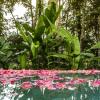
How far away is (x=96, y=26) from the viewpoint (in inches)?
626

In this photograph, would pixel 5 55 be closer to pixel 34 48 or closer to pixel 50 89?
pixel 34 48

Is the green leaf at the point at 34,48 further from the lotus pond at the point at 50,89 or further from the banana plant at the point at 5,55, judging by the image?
the lotus pond at the point at 50,89

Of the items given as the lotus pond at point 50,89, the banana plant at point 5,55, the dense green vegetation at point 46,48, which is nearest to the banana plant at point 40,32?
the dense green vegetation at point 46,48

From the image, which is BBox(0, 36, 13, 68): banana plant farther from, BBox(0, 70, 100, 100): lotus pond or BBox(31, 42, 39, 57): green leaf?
BBox(0, 70, 100, 100): lotus pond

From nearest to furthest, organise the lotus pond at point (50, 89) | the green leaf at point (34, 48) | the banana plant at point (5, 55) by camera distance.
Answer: the lotus pond at point (50, 89)
the green leaf at point (34, 48)
the banana plant at point (5, 55)

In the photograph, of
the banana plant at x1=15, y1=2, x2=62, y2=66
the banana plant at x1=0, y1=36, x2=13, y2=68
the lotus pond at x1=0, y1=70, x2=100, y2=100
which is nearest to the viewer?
the lotus pond at x1=0, y1=70, x2=100, y2=100

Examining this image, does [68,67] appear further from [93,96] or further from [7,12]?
[7,12]

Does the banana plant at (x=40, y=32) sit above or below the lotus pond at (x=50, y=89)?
above

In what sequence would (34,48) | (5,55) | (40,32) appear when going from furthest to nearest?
(5,55), (40,32), (34,48)

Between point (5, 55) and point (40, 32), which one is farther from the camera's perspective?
point (5, 55)

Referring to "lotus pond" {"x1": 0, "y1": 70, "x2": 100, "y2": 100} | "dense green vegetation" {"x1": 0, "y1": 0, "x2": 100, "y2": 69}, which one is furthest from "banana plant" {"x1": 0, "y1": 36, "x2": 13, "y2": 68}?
"lotus pond" {"x1": 0, "y1": 70, "x2": 100, "y2": 100}

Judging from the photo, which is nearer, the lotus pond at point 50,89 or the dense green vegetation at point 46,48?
the lotus pond at point 50,89

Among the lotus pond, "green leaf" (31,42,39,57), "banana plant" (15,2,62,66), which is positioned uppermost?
"banana plant" (15,2,62,66)

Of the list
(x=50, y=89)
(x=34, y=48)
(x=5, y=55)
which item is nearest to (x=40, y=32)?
(x=34, y=48)
